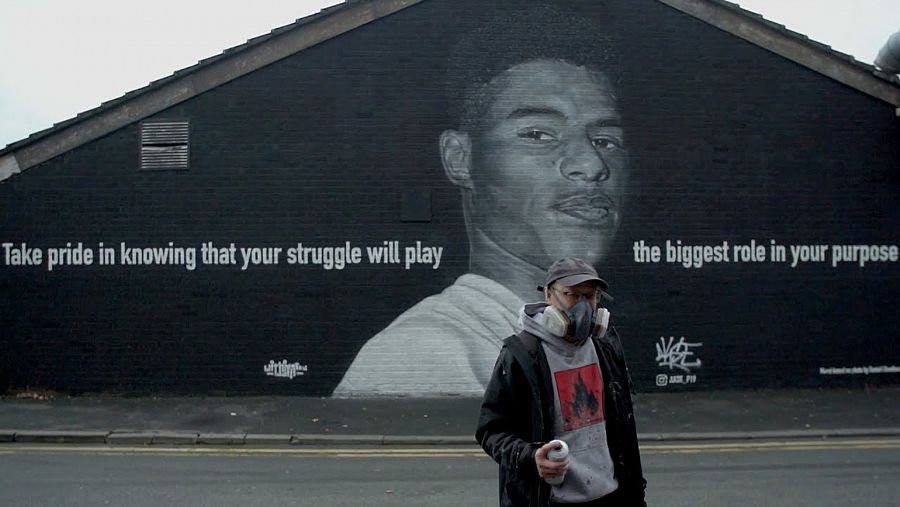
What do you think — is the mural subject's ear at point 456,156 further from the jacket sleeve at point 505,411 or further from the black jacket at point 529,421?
the jacket sleeve at point 505,411

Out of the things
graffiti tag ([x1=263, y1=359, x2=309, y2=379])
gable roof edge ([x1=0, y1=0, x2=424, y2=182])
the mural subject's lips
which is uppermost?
gable roof edge ([x1=0, y1=0, x2=424, y2=182])

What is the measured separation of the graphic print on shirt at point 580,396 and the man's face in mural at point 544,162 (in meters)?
10.3

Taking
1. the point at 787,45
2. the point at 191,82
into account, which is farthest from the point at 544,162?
the point at 191,82

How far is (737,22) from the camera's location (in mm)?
14344

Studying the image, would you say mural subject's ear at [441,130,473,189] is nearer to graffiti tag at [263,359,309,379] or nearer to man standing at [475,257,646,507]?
graffiti tag at [263,359,309,379]

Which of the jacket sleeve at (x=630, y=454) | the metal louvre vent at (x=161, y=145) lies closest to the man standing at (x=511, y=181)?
the metal louvre vent at (x=161, y=145)

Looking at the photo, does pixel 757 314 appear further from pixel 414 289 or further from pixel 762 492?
pixel 762 492

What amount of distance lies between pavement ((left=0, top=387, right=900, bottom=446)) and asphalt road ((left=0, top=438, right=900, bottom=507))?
0.43 meters

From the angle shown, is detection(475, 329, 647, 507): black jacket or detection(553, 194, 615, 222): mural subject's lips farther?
detection(553, 194, 615, 222): mural subject's lips

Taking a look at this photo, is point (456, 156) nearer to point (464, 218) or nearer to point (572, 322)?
point (464, 218)

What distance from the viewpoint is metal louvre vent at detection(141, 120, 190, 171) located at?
45.2 ft

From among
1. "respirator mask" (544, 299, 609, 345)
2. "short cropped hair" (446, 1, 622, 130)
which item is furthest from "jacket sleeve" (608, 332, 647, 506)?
"short cropped hair" (446, 1, 622, 130)

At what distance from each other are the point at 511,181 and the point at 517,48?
209cm

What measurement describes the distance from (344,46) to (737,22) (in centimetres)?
620
